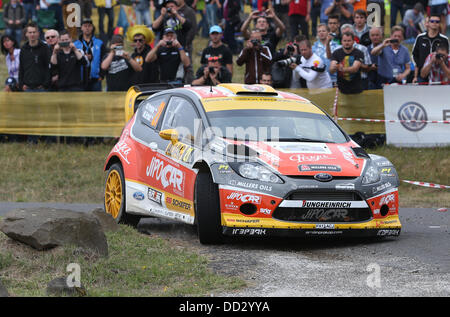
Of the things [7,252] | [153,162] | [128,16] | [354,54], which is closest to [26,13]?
[128,16]

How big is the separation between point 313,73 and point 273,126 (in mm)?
7106

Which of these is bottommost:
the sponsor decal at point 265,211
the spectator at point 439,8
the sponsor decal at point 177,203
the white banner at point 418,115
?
the white banner at point 418,115

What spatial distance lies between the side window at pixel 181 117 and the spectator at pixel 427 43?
24.5 ft

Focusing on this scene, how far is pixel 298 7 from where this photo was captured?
21891 mm

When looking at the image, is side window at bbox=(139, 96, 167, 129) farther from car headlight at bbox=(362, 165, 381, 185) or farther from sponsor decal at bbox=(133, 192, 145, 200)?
car headlight at bbox=(362, 165, 381, 185)

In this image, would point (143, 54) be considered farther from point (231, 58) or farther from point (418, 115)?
point (418, 115)

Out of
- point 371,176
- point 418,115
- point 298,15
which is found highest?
point 298,15

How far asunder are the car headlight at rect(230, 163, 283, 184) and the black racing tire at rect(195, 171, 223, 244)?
304 mm

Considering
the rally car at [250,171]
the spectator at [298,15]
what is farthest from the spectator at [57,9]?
the rally car at [250,171]

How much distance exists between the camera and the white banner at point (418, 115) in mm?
16391

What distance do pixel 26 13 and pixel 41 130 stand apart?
778cm

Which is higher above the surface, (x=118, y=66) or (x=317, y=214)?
(x=118, y=66)

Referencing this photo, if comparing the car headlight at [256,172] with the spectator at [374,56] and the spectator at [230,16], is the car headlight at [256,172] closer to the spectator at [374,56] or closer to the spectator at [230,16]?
the spectator at [374,56]

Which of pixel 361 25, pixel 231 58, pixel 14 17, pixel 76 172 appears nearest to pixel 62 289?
pixel 76 172
